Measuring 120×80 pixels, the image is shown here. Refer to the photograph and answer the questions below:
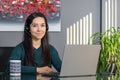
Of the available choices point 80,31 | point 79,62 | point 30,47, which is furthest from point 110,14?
point 79,62

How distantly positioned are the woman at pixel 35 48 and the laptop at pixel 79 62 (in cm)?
49

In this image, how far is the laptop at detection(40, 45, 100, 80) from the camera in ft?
7.78

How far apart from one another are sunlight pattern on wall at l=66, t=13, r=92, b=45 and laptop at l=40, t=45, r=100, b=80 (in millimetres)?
2022

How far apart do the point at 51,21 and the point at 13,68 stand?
→ 2.08 metres

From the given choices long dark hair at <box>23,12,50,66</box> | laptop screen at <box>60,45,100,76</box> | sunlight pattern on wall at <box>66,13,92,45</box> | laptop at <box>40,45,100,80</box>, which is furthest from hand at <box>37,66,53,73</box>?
sunlight pattern on wall at <box>66,13,92,45</box>

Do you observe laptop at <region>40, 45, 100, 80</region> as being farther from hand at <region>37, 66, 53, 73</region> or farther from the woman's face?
the woman's face

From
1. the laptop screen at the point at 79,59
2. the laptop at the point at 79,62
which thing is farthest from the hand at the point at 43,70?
the laptop screen at the point at 79,59

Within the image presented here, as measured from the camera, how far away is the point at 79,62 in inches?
94.3

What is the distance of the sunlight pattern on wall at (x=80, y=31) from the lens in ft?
14.8

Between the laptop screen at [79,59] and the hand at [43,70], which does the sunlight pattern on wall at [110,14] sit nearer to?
the hand at [43,70]

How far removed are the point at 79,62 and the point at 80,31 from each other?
217 cm

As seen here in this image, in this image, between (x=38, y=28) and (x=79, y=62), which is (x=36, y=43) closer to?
(x=38, y=28)

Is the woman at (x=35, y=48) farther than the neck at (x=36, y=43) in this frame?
No

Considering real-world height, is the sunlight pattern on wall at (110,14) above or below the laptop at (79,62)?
above
